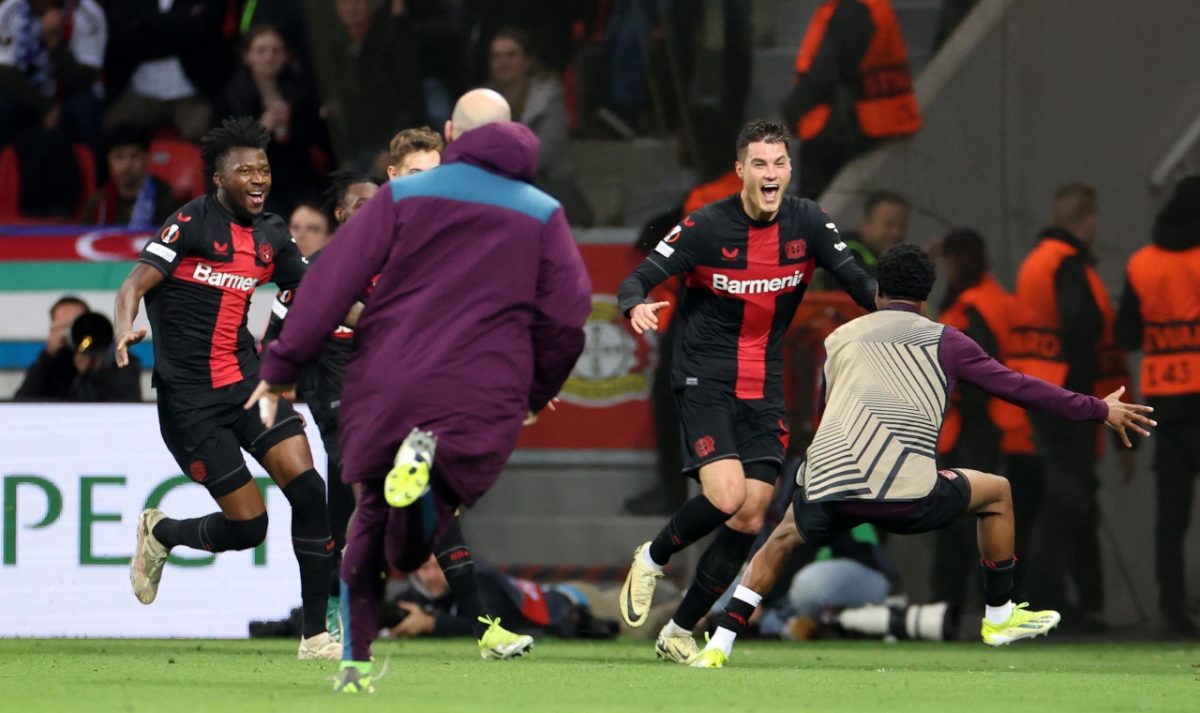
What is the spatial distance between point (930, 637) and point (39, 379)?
506 cm

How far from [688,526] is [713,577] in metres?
0.24

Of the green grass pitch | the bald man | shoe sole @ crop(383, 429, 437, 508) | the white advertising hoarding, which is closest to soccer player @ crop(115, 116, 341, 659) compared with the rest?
the green grass pitch

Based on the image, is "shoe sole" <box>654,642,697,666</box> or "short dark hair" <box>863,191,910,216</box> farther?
"short dark hair" <box>863,191,910,216</box>

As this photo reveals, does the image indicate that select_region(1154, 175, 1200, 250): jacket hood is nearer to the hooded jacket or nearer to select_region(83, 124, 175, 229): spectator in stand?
the hooded jacket

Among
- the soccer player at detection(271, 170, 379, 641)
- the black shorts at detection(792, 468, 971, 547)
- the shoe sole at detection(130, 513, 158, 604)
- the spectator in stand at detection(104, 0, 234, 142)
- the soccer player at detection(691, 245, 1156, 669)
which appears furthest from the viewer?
the spectator in stand at detection(104, 0, 234, 142)

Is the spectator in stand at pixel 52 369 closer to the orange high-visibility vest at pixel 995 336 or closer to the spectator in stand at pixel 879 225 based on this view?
the spectator in stand at pixel 879 225

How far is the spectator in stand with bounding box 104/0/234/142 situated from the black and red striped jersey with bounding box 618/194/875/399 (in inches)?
223

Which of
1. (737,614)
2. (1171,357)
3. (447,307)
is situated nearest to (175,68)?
(1171,357)

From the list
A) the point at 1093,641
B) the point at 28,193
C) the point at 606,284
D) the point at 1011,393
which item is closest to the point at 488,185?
the point at 1011,393

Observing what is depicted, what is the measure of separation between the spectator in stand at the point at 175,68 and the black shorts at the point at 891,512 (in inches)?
265

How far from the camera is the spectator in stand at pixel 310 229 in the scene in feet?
35.0

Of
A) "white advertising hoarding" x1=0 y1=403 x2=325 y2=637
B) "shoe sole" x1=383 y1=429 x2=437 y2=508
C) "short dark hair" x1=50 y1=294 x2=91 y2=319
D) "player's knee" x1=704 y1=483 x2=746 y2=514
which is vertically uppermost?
"shoe sole" x1=383 y1=429 x2=437 y2=508

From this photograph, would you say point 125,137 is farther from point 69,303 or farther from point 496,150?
point 496,150

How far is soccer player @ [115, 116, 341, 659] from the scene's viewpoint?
8.45 meters
